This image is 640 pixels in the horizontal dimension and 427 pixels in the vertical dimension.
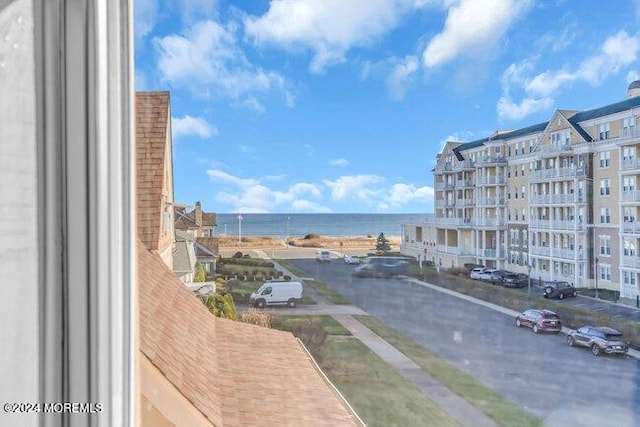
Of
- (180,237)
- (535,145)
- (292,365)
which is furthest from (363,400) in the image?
(535,145)

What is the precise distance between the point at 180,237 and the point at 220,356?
41 centimetres

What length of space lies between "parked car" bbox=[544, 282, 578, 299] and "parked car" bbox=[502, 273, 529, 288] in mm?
62

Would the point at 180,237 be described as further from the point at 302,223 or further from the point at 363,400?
the point at 363,400

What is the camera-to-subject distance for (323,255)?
1.79 metres

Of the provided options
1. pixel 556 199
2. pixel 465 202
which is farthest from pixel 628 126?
pixel 465 202

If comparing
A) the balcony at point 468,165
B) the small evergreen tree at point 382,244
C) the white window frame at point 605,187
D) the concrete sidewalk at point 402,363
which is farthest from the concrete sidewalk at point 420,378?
the white window frame at point 605,187

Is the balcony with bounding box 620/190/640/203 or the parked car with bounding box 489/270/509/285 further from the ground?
the balcony with bounding box 620/190/640/203

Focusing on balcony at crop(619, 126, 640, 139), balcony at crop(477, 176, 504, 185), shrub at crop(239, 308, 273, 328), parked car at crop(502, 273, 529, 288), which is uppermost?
balcony at crop(619, 126, 640, 139)

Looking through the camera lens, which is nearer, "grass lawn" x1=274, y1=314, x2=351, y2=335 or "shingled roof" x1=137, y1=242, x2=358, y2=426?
"shingled roof" x1=137, y1=242, x2=358, y2=426

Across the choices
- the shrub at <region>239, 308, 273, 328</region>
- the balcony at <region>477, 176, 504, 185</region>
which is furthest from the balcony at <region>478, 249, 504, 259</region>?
the shrub at <region>239, 308, 273, 328</region>

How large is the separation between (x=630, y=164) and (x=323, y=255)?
3.19ft

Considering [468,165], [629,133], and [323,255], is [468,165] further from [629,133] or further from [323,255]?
[323,255]

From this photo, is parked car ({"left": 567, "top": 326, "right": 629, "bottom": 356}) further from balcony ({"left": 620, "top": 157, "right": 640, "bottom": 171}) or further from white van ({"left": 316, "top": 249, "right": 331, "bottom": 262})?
white van ({"left": 316, "top": 249, "right": 331, "bottom": 262})

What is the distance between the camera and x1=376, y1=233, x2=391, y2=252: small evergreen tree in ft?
5.86
